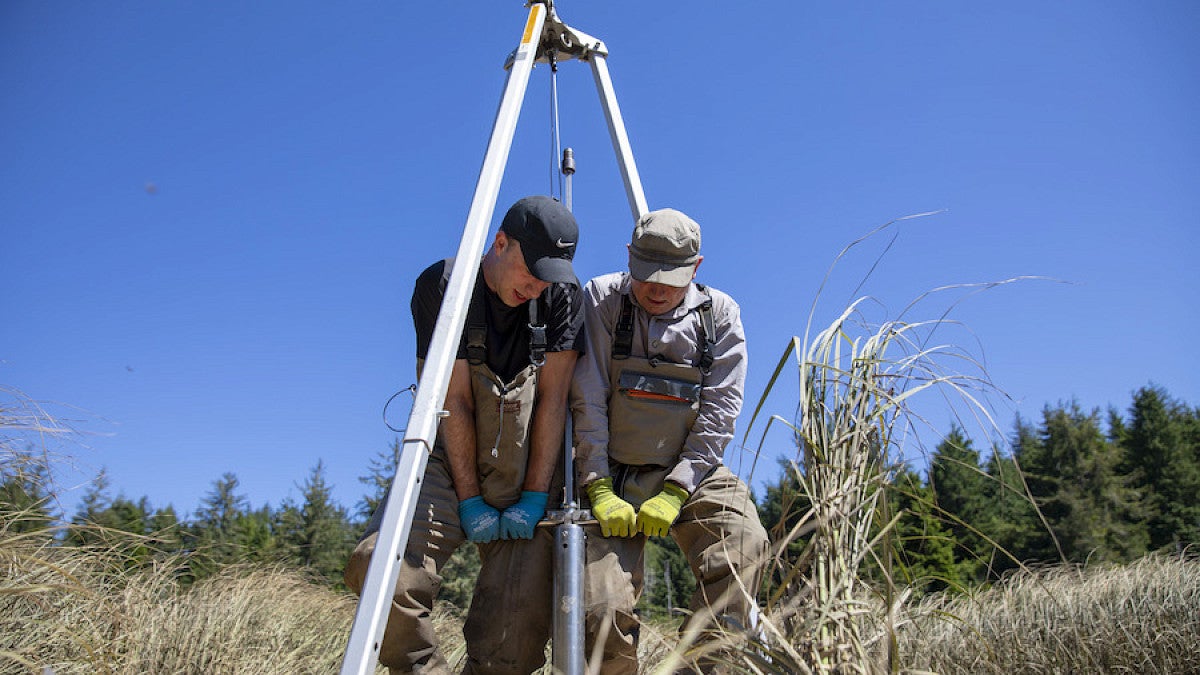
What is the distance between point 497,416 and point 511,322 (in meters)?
0.44

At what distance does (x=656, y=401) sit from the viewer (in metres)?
3.71

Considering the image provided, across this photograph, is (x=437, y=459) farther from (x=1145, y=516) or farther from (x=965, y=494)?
(x=1145, y=516)

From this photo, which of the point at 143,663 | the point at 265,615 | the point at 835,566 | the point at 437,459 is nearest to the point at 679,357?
the point at 437,459

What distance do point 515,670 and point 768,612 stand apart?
2037mm

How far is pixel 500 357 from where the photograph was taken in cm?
361

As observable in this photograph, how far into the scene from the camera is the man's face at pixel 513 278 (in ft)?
11.3

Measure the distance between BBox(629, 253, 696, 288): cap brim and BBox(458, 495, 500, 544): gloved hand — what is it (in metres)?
1.25

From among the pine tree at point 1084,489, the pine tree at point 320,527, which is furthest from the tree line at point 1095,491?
the pine tree at point 320,527

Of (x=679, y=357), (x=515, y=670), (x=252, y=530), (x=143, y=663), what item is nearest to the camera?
(x=515, y=670)

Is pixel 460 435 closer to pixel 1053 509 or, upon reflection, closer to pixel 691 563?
pixel 691 563

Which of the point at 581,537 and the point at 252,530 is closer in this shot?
the point at 581,537

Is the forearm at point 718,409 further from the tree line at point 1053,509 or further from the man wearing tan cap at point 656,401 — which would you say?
the tree line at point 1053,509

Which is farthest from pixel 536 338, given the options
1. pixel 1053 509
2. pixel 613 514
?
pixel 1053 509

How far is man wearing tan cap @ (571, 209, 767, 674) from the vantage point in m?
3.50
